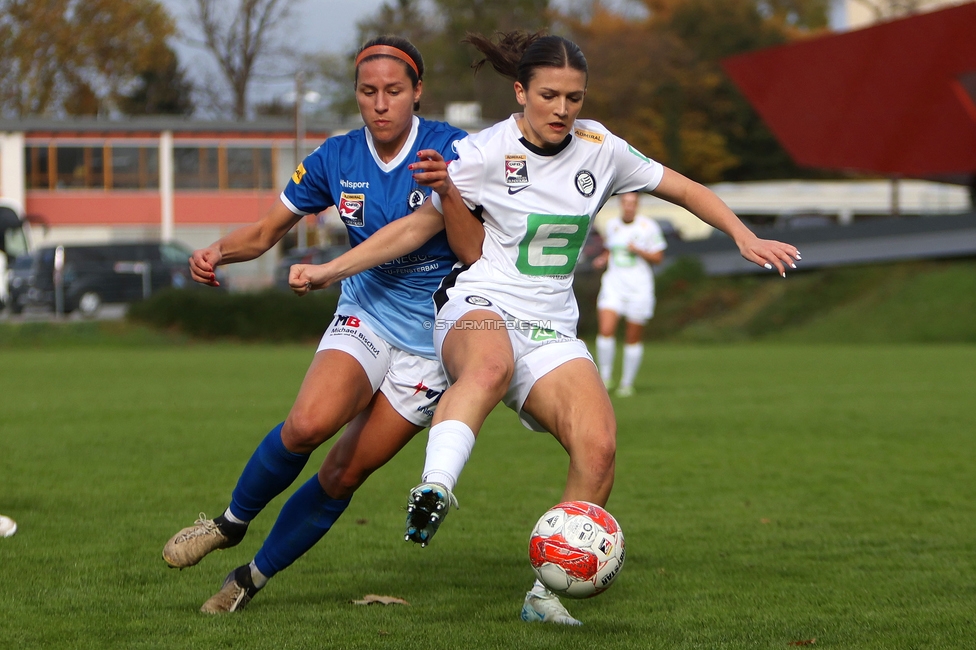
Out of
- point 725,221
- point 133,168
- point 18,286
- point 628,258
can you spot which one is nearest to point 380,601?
point 725,221

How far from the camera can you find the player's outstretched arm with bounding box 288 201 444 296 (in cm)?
442

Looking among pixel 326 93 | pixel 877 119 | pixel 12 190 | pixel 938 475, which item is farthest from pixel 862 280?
pixel 326 93

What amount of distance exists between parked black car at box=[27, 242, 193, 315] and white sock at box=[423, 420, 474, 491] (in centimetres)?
2455

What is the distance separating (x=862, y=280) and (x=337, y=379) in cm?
2647

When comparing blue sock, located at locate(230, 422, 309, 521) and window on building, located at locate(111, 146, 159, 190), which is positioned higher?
blue sock, located at locate(230, 422, 309, 521)

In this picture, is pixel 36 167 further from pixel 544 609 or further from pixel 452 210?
pixel 544 609

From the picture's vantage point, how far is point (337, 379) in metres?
4.61

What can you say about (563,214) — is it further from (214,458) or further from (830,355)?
(830,355)

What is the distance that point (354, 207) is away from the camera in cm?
489

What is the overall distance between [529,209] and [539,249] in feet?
0.53

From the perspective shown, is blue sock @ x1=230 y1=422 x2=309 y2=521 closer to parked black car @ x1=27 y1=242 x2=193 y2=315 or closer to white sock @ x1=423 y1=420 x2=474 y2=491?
white sock @ x1=423 y1=420 x2=474 y2=491

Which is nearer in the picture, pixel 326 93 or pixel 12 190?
pixel 12 190

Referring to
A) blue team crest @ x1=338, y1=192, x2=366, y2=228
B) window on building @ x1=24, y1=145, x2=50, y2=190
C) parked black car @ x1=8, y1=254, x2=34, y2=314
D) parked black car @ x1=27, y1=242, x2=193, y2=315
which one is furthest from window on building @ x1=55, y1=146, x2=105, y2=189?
blue team crest @ x1=338, y1=192, x2=366, y2=228

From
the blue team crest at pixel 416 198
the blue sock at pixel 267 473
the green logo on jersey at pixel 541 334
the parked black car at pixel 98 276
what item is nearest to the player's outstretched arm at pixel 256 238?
the blue team crest at pixel 416 198
